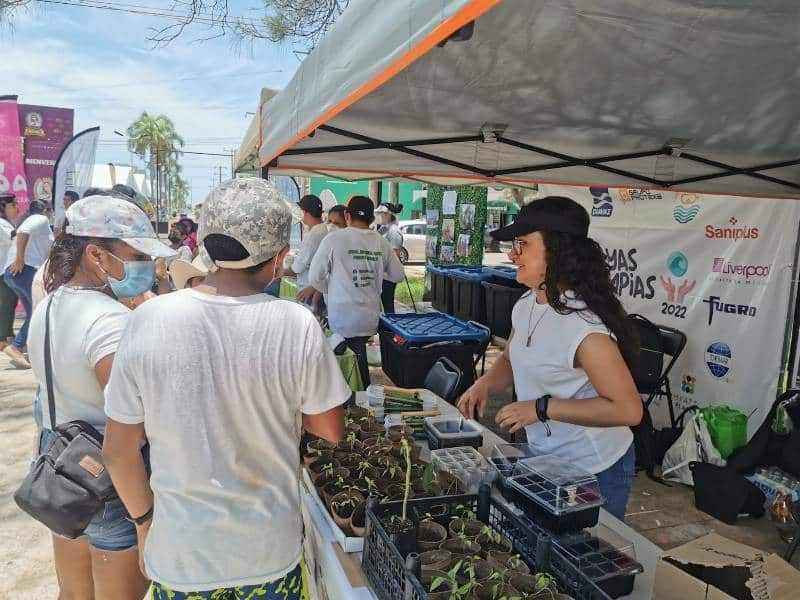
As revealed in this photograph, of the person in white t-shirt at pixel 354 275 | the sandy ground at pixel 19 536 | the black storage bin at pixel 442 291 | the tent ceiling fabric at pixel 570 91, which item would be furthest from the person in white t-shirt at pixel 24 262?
the black storage bin at pixel 442 291

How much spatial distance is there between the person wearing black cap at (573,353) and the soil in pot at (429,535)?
19.9 inches

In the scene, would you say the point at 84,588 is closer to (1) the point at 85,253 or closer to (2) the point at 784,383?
(1) the point at 85,253

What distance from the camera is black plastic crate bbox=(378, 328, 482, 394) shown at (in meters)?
4.23

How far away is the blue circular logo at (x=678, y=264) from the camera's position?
4.66 metres

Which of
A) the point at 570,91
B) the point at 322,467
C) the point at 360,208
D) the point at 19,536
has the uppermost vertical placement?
the point at 570,91

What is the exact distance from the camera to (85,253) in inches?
65.9

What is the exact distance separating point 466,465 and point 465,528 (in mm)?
483

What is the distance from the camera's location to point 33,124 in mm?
9336

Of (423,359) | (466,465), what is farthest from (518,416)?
(423,359)

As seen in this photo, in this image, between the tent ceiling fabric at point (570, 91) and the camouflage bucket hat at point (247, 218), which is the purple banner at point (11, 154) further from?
the camouflage bucket hat at point (247, 218)

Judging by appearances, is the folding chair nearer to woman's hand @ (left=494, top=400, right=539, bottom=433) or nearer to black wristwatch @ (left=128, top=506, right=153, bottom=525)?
woman's hand @ (left=494, top=400, right=539, bottom=433)

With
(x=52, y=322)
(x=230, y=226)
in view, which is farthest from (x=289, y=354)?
(x=52, y=322)

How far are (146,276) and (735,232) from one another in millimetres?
4249

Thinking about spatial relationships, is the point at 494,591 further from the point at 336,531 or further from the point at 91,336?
the point at 91,336
